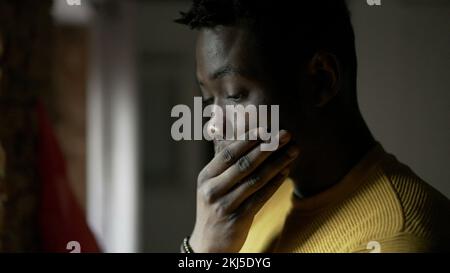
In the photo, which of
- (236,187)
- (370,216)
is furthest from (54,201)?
(370,216)

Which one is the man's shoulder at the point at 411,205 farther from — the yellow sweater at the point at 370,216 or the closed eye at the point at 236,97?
the closed eye at the point at 236,97

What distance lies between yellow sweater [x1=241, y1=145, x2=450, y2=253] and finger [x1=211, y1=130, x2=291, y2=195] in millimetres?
86

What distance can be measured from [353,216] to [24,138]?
65 centimetres

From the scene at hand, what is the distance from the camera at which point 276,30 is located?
0.57 m

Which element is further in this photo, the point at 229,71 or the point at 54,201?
the point at 54,201

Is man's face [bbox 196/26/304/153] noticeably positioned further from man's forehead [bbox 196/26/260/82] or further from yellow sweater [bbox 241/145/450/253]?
yellow sweater [bbox 241/145/450/253]

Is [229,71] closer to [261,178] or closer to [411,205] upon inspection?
[261,178]

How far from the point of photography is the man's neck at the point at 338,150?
1.98ft

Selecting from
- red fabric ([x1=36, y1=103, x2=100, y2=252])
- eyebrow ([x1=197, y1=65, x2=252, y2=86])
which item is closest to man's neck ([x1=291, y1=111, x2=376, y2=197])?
eyebrow ([x1=197, y1=65, x2=252, y2=86])

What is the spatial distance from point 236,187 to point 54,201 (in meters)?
0.52

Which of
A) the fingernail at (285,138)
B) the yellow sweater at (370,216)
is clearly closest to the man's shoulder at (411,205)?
the yellow sweater at (370,216)

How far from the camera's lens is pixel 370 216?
0.55m

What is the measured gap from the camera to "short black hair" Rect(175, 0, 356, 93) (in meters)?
0.57

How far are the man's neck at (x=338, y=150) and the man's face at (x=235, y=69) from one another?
0.08 m
